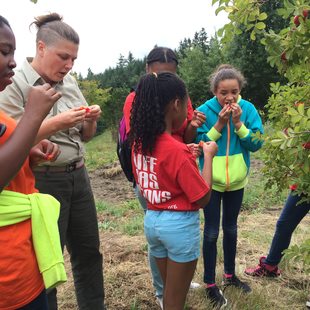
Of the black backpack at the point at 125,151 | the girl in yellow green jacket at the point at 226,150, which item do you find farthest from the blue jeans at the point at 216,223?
the black backpack at the point at 125,151

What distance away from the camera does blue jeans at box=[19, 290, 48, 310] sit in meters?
1.44

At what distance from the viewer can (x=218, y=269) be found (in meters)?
3.31

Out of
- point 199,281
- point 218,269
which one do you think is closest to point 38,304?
point 199,281

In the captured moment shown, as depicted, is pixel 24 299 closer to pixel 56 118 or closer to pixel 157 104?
pixel 56 118

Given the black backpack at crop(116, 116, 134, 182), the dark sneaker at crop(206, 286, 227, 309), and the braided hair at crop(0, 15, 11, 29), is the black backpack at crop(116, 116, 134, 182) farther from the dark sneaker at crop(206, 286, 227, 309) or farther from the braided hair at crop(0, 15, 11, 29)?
the braided hair at crop(0, 15, 11, 29)

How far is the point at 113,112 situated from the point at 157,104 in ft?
102

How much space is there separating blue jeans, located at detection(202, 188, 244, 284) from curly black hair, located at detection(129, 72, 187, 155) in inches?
34.2

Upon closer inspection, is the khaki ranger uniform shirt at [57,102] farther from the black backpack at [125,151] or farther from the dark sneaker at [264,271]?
the dark sneaker at [264,271]

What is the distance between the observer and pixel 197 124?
2.41 metres

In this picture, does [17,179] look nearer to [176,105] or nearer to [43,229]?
[43,229]

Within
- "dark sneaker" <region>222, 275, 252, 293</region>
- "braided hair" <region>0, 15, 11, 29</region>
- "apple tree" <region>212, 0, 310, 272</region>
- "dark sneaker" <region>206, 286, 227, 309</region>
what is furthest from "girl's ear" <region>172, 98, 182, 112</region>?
"dark sneaker" <region>222, 275, 252, 293</region>

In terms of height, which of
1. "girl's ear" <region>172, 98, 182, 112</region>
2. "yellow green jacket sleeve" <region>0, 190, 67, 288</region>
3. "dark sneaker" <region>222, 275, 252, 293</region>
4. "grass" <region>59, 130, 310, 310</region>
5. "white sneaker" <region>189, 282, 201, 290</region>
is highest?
"girl's ear" <region>172, 98, 182, 112</region>

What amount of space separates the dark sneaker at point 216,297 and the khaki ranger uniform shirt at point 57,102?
1.41m

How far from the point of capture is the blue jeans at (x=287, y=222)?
2949 millimetres
